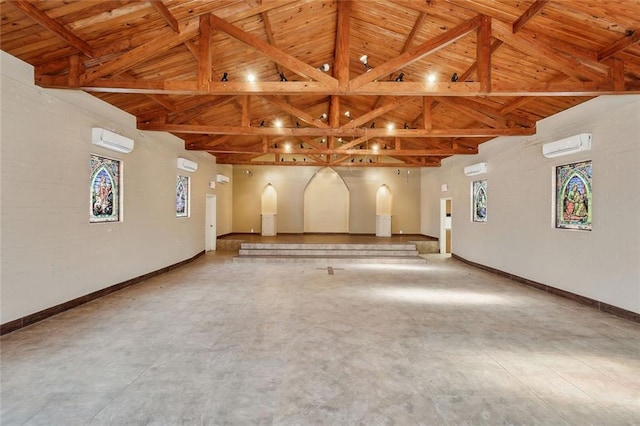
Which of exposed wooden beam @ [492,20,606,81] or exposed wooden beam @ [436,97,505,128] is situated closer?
exposed wooden beam @ [492,20,606,81]

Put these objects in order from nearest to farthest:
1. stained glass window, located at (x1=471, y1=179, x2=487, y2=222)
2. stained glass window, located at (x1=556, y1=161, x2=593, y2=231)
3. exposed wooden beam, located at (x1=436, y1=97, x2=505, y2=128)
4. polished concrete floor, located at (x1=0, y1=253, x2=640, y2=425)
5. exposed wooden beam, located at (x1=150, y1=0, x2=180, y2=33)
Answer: polished concrete floor, located at (x1=0, y1=253, x2=640, y2=425), exposed wooden beam, located at (x1=150, y1=0, x2=180, y2=33), stained glass window, located at (x1=556, y1=161, x2=593, y2=231), exposed wooden beam, located at (x1=436, y1=97, x2=505, y2=128), stained glass window, located at (x1=471, y1=179, x2=487, y2=222)

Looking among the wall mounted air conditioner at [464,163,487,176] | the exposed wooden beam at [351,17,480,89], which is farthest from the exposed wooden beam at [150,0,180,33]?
the wall mounted air conditioner at [464,163,487,176]

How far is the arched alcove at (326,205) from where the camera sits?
13922 mm

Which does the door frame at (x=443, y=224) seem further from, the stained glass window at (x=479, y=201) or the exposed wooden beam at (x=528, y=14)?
the exposed wooden beam at (x=528, y=14)

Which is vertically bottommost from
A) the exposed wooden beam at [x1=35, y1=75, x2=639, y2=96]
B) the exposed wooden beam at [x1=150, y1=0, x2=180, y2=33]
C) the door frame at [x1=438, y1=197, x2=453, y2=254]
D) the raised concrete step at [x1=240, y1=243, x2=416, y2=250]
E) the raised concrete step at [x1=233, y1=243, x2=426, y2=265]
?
the raised concrete step at [x1=233, y1=243, x2=426, y2=265]

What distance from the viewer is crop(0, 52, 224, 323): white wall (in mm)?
3730

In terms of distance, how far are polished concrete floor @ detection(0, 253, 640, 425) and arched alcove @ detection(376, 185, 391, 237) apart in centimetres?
744

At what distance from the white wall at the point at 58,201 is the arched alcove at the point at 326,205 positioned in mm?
7706

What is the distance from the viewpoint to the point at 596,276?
498 cm

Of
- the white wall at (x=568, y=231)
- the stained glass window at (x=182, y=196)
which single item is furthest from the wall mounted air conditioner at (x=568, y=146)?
the stained glass window at (x=182, y=196)

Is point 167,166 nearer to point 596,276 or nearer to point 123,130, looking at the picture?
point 123,130

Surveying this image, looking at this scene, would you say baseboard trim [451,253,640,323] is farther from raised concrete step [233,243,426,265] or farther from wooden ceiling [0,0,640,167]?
wooden ceiling [0,0,640,167]

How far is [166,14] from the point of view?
3.76 metres

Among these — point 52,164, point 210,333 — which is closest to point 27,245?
point 52,164
